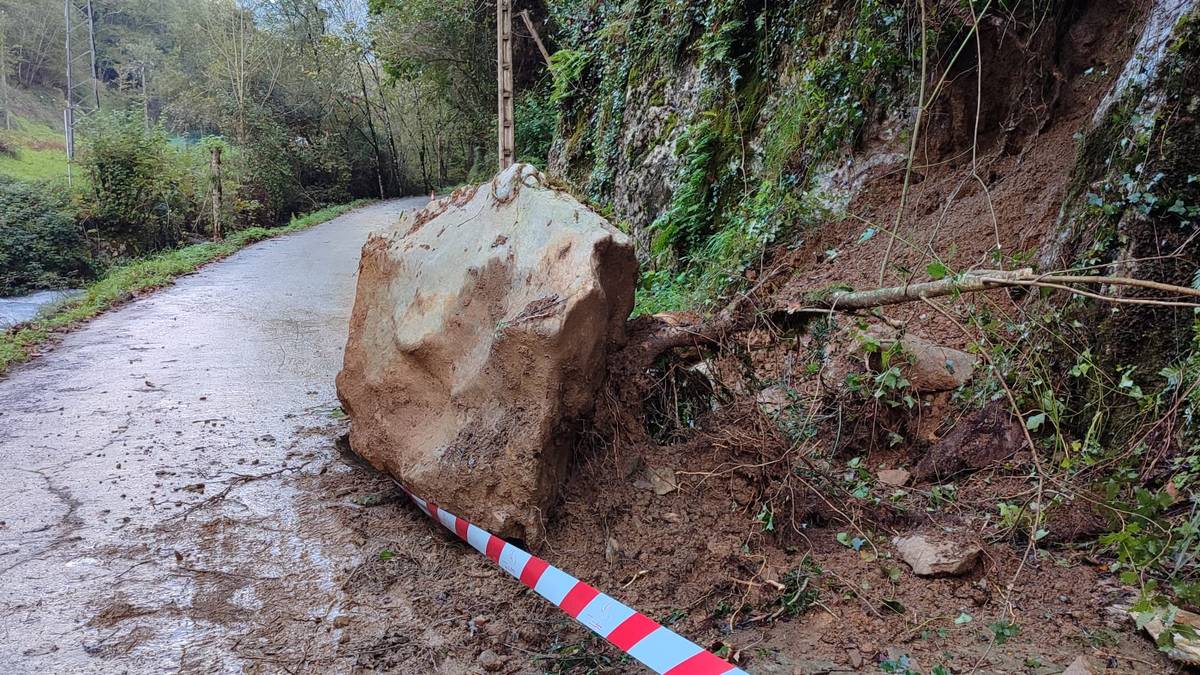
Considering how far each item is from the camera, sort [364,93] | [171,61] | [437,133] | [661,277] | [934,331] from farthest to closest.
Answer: [437,133] → [171,61] → [364,93] → [661,277] → [934,331]

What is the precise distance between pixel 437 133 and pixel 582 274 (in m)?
33.6

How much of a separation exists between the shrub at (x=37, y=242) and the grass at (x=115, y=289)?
785 mm

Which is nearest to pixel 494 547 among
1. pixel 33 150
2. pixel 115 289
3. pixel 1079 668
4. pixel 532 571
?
pixel 532 571

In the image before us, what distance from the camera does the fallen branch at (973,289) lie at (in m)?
2.11

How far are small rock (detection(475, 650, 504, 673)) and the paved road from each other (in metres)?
0.65

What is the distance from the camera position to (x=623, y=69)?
424 inches

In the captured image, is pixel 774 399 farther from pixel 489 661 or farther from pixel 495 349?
pixel 489 661

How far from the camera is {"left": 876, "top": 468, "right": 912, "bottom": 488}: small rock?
3453 millimetres

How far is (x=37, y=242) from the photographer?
44.0ft

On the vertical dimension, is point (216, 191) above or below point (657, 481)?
above

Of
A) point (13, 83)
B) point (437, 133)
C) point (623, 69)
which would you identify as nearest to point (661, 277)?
point (623, 69)

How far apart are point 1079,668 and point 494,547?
224cm

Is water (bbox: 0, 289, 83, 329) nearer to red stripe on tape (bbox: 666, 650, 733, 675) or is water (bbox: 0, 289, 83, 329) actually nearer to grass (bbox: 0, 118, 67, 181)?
red stripe on tape (bbox: 666, 650, 733, 675)

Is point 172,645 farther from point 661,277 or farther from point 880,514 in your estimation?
point 661,277
